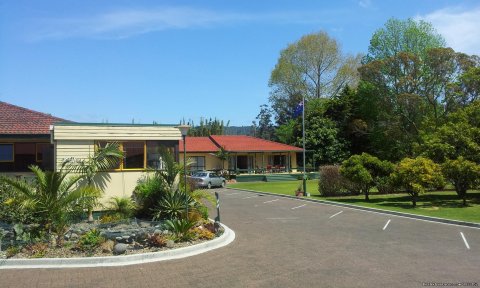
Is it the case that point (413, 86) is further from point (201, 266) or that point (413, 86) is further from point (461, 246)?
point (201, 266)

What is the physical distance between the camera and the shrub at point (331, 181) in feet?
93.6

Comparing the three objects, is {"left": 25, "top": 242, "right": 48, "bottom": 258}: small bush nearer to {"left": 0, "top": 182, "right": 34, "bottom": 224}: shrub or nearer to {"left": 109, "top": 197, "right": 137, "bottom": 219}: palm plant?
{"left": 0, "top": 182, "right": 34, "bottom": 224}: shrub

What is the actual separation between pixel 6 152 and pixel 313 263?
54.2 ft

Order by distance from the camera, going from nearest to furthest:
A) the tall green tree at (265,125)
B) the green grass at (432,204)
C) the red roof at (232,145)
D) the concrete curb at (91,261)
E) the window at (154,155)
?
the concrete curb at (91,261) < the window at (154,155) < the green grass at (432,204) < the red roof at (232,145) < the tall green tree at (265,125)

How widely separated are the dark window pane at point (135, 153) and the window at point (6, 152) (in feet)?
22.4

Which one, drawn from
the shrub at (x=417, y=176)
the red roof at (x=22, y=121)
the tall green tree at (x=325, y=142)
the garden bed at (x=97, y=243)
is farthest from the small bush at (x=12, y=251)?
the tall green tree at (x=325, y=142)

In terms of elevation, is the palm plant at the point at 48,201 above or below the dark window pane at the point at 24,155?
below

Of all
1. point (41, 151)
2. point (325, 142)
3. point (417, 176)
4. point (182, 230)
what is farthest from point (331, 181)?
point (325, 142)

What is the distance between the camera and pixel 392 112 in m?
49.5

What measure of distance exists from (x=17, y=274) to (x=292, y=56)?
58862 millimetres

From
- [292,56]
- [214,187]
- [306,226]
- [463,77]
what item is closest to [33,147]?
[306,226]

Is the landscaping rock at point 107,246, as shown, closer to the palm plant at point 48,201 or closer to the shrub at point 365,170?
the palm plant at point 48,201

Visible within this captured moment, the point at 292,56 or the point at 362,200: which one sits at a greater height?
the point at 292,56

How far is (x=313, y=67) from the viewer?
65.2 metres
